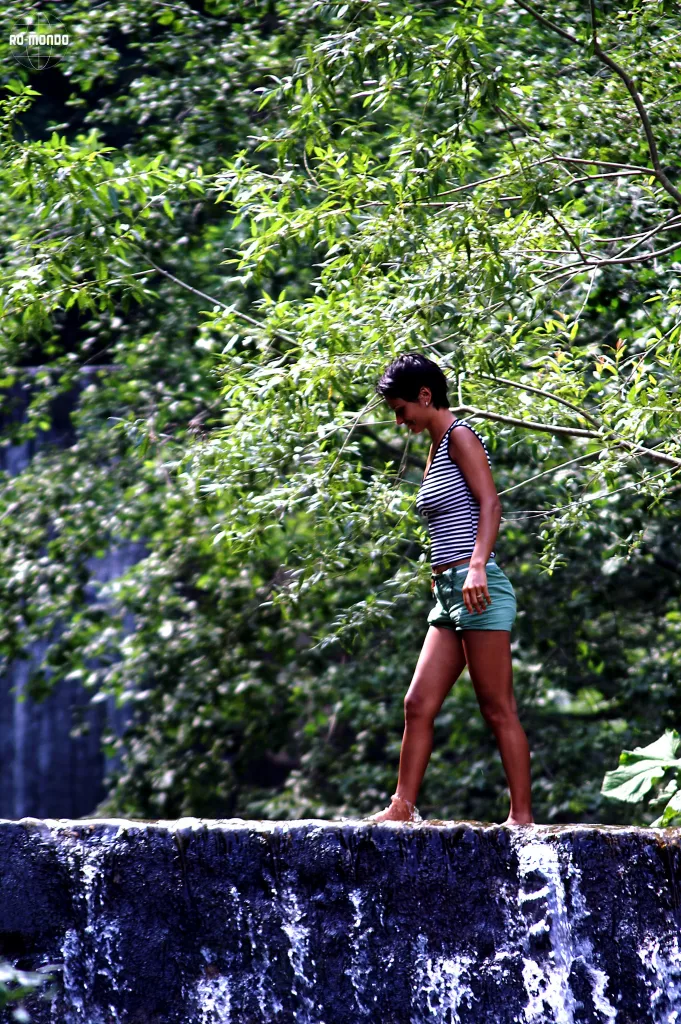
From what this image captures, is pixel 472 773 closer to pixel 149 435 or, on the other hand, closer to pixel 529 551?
pixel 529 551

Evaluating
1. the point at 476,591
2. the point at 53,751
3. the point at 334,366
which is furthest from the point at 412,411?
the point at 53,751

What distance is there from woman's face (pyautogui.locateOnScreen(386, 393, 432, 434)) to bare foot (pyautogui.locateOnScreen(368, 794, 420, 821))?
1.17 metres

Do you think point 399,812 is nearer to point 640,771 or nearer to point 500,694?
point 500,694

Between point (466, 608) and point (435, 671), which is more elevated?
point (466, 608)

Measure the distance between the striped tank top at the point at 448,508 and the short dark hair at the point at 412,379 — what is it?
129mm

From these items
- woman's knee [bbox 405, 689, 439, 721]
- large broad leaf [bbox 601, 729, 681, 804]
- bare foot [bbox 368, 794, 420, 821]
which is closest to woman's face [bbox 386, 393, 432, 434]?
woman's knee [bbox 405, 689, 439, 721]

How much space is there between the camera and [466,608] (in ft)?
12.4

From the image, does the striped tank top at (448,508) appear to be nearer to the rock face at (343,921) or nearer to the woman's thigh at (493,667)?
the woman's thigh at (493,667)

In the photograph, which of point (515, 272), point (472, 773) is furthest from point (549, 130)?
point (472, 773)

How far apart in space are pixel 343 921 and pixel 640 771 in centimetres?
167

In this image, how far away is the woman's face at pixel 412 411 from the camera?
12.8 ft

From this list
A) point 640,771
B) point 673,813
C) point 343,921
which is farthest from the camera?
point 640,771

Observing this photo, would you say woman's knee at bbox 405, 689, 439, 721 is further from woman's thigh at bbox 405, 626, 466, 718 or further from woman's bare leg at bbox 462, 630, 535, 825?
woman's bare leg at bbox 462, 630, 535, 825

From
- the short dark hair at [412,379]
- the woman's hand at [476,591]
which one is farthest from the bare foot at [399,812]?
the short dark hair at [412,379]
